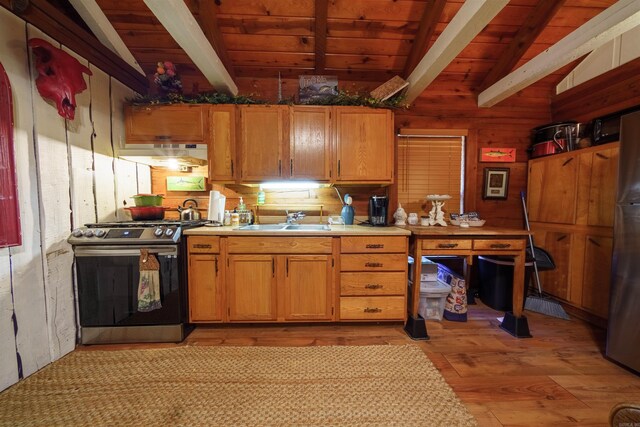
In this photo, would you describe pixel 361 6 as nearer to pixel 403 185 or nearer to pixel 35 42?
pixel 403 185

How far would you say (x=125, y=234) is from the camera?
191 centimetres

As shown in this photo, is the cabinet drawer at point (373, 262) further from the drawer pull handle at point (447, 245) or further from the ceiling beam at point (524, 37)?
the ceiling beam at point (524, 37)

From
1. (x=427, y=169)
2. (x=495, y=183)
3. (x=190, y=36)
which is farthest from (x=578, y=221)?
(x=190, y=36)

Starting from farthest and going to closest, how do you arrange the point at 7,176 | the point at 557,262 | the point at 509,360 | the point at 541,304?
the point at 557,262 < the point at 541,304 < the point at 509,360 < the point at 7,176

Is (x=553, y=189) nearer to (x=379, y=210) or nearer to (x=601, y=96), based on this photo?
(x=601, y=96)

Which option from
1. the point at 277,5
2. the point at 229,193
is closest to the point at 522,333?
the point at 229,193

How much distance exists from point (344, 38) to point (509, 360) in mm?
3342

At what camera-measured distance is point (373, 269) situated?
212 cm

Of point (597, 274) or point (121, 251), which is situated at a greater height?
point (121, 251)

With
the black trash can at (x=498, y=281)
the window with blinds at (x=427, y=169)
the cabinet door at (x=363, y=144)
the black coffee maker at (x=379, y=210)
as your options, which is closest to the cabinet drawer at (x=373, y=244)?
the black coffee maker at (x=379, y=210)

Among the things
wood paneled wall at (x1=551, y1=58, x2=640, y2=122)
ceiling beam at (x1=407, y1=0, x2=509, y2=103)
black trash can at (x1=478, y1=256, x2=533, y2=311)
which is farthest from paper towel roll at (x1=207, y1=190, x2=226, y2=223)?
wood paneled wall at (x1=551, y1=58, x2=640, y2=122)

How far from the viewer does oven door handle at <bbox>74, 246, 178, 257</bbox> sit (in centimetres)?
188

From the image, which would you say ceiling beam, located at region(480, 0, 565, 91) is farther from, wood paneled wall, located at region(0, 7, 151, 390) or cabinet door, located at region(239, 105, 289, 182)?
wood paneled wall, located at region(0, 7, 151, 390)

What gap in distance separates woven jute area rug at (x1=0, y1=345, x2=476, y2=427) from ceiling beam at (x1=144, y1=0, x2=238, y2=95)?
2514 millimetres
